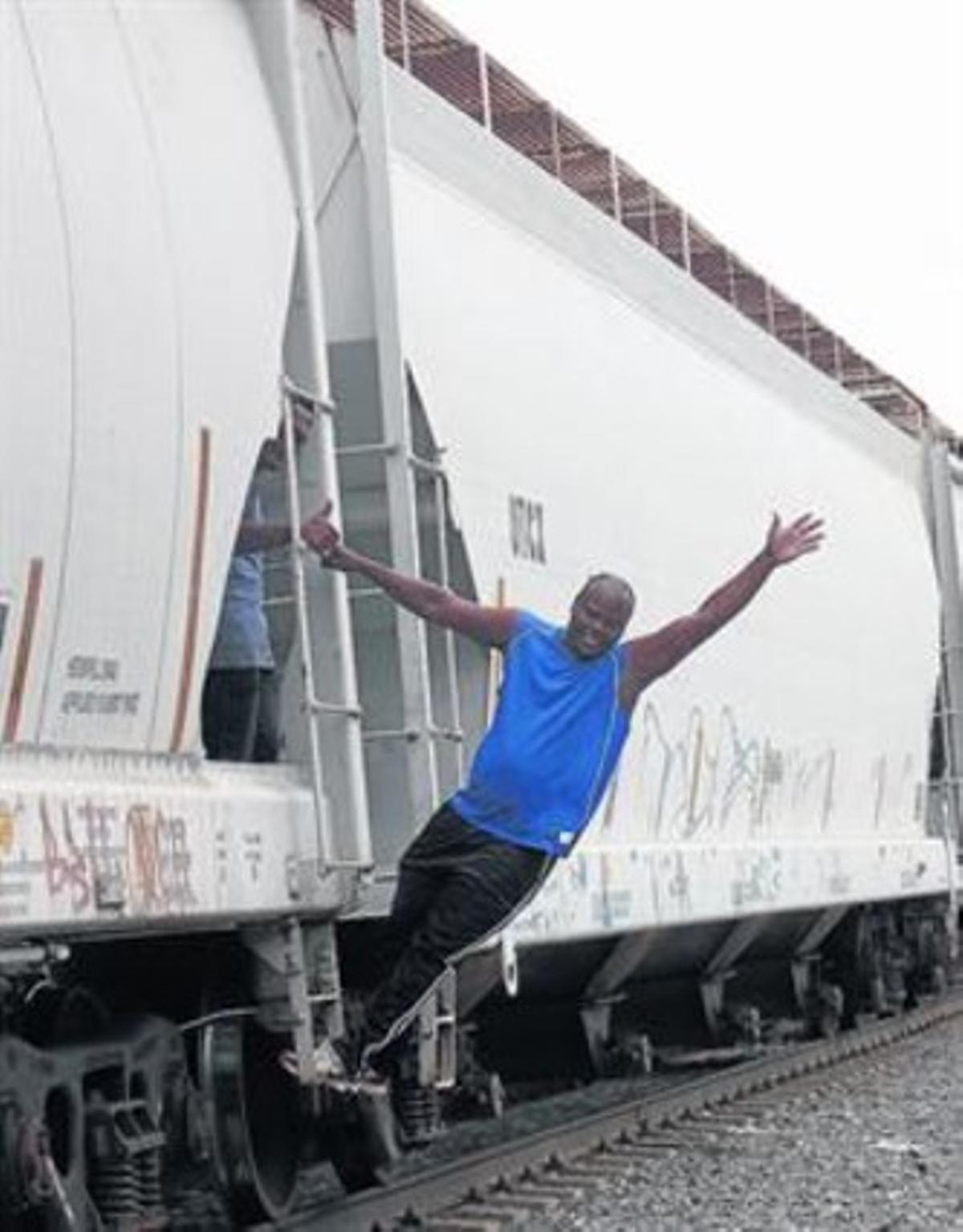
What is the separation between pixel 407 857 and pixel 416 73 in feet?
10.2

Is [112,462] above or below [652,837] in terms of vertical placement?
above

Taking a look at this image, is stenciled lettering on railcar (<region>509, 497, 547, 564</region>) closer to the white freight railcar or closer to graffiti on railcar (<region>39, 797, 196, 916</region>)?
the white freight railcar

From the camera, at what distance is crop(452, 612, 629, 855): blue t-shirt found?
6535 millimetres

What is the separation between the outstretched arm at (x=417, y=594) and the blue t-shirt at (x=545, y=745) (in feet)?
0.26

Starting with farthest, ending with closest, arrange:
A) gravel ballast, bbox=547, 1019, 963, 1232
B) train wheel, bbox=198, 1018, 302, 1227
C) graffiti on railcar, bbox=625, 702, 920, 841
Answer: graffiti on railcar, bbox=625, 702, 920, 841
gravel ballast, bbox=547, 1019, 963, 1232
train wheel, bbox=198, 1018, 302, 1227

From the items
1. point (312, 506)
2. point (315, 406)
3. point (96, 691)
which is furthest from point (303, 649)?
point (96, 691)

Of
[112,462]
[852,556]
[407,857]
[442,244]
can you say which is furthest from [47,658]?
[852,556]

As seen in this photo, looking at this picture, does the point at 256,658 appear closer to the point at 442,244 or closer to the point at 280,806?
the point at 280,806

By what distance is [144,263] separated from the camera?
17.1ft

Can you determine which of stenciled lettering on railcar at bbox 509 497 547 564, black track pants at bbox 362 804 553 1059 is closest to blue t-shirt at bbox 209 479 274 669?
black track pants at bbox 362 804 553 1059

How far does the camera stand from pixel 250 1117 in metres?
6.45

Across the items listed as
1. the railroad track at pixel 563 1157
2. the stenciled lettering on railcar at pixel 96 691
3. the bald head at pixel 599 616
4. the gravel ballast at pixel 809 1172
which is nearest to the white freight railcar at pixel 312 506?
the stenciled lettering on railcar at pixel 96 691

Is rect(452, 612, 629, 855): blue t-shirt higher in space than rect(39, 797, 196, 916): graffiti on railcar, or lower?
higher

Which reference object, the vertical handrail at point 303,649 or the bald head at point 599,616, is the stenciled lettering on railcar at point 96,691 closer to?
the vertical handrail at point 303,649
